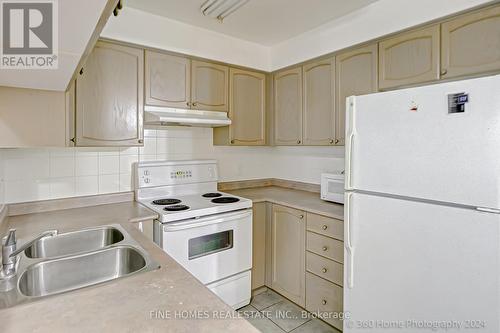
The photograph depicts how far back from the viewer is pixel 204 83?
249cm

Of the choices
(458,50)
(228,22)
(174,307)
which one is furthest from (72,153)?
(458,50)

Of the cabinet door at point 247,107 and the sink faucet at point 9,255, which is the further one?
the cabinet door at point 247,107

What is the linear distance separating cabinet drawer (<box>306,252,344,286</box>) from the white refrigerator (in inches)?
10.0

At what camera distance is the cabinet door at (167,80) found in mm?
2197

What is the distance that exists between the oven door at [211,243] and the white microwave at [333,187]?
0.67m

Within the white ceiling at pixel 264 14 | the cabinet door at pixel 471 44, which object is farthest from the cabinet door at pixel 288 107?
the cabinet door at pixel 471 44

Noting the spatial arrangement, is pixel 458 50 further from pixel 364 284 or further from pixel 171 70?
pixel 171 70

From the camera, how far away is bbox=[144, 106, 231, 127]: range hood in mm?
2135

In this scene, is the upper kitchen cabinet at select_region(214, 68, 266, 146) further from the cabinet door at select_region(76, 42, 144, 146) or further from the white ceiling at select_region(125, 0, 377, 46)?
the cabinet door at select_region(76, 42, 144, 146)

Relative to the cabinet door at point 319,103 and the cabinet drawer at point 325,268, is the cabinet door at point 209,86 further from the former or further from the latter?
the cabinet drawer at point 325,268

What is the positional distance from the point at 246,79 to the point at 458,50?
171cm

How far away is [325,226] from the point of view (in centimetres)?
206

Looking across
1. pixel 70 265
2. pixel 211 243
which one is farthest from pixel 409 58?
pixel 70 265

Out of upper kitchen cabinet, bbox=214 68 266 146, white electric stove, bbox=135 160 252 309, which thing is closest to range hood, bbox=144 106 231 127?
upper kitchen cabinet, bbox=214 68 266 146
